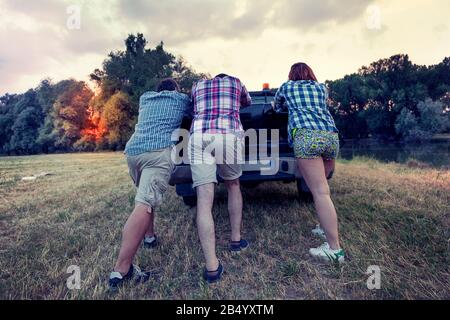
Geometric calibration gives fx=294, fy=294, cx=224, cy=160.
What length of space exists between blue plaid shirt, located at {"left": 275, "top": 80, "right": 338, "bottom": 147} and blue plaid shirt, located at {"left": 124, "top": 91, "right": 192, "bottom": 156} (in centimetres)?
105

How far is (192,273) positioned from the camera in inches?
99.5

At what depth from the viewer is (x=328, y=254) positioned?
2613 mm

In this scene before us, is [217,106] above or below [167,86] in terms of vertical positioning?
below

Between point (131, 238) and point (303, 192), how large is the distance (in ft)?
9.06

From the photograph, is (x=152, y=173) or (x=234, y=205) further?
(x=234, y=205)

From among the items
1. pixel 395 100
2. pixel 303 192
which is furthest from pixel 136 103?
pixel 395 100

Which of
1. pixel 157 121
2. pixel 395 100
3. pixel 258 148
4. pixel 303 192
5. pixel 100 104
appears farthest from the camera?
pixel 395 100

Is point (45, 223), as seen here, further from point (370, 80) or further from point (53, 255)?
point (370, 80)

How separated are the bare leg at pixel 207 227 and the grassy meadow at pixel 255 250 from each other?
0.18m

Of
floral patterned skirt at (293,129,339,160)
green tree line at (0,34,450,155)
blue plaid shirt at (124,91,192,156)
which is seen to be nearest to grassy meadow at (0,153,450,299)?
floral patterned skirt at (293,129,339,160)

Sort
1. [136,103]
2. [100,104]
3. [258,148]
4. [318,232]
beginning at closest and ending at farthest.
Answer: [318,232] < [258,148] < [136,103] < [100,104]

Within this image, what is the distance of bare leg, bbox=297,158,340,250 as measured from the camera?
266 centimetres

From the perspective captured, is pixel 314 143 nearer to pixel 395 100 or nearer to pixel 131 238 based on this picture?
pixel 131 238

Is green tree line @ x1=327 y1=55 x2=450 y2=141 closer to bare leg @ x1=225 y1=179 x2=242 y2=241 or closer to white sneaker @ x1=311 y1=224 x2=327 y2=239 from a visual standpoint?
white sneaker @ x1=311 y1=224 x2=327 y2=239
